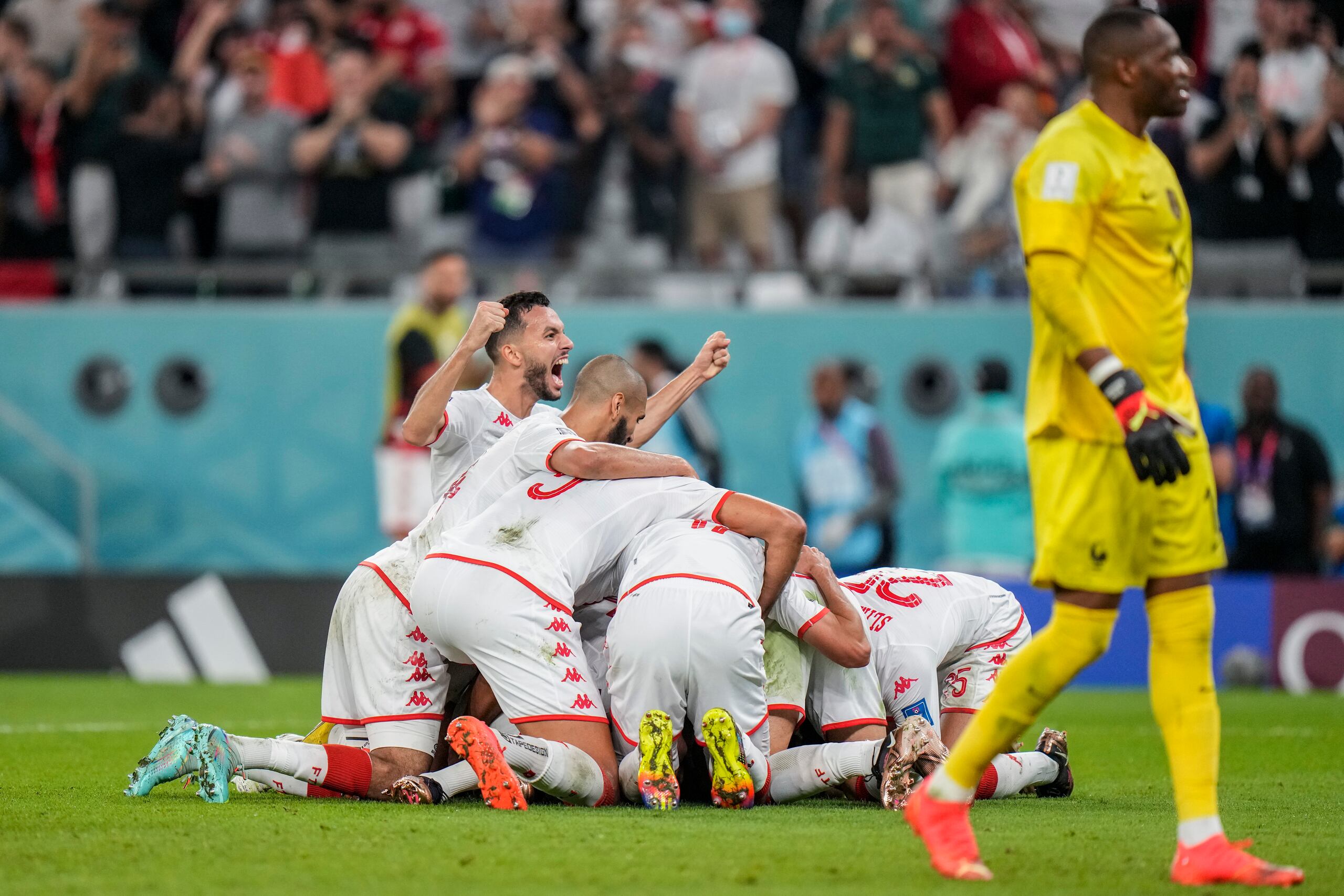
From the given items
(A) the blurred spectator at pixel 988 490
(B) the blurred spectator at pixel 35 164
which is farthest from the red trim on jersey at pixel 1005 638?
(B) the blurred spectator at pixel 35 164

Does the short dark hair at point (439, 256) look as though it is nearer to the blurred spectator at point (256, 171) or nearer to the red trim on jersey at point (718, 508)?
the blurred spectator at point (256, 171)

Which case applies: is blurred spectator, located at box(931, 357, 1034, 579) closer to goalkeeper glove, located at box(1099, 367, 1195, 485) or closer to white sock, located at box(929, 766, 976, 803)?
white sock, located at box(929, 766, 976, 803)

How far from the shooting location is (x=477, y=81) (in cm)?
1611

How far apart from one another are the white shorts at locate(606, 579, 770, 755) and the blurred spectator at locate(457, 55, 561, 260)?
28.9ft

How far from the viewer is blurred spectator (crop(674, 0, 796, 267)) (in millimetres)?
14805

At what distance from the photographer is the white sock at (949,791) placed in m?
4.84

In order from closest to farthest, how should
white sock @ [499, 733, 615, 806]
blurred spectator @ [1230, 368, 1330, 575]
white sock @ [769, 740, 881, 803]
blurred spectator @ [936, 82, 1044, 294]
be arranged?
1. white sock @ [499, 733, 615, 806]
2. white sock @ [769, 740, 881, 803]
3. blurred spectator @ [1230, 368, 1330, 575]
4. blurred spectator @ [936, 82, 1044, 294]

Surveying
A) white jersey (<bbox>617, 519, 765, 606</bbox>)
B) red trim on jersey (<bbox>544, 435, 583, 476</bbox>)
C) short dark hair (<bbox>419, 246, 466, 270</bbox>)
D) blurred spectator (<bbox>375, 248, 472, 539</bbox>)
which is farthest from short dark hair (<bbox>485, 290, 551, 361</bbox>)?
short dark hair (<bbox>419, 246, 466, 270</bbox>)

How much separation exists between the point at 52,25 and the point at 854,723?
1255 centimetres

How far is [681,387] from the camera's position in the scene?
7.52 m

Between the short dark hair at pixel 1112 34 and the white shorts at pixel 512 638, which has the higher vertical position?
the short dark hair at pixel 1112 34

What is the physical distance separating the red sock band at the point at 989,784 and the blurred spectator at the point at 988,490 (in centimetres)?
578

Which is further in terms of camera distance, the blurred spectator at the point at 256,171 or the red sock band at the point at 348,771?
the blurred spectator at the point at 256,171

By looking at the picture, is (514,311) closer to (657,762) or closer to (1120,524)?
(657,762)
